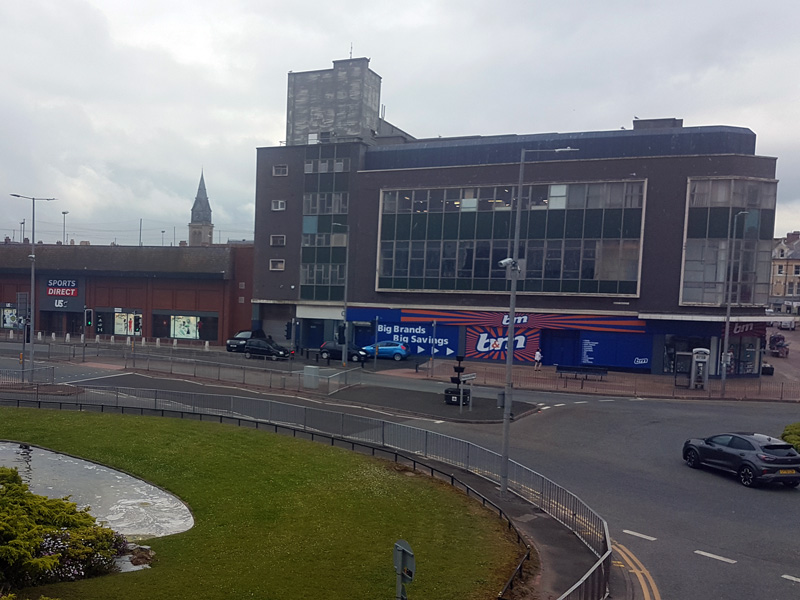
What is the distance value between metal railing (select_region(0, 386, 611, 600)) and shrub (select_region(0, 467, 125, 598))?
8685mm

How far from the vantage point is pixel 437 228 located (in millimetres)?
53656

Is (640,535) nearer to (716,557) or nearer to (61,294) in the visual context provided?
(716,557)

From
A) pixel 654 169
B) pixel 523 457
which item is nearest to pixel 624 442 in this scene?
pixel 523 457

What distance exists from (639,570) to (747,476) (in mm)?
8847

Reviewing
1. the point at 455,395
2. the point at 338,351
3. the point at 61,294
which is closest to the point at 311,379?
the point at 455,395

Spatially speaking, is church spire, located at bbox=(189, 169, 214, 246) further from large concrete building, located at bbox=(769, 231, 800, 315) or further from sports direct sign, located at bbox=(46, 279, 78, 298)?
large concrete building, located at bbox=(769, 231, 800, 315)

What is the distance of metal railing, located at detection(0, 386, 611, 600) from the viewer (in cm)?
1455

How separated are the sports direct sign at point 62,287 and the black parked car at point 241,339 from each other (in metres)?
20.6

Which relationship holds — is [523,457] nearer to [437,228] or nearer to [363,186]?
[437,228]

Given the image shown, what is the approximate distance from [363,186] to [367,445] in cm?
3655

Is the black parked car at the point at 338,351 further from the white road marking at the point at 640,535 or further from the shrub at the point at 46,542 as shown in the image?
the shrub at the point at 46,542

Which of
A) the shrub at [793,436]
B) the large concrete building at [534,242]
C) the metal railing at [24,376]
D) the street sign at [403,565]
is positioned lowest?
the metal railing at [24,376]

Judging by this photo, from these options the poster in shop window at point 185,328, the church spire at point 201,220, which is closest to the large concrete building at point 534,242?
the poster in shop window at point 185,328

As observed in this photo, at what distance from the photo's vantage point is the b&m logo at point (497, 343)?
50.8 m
